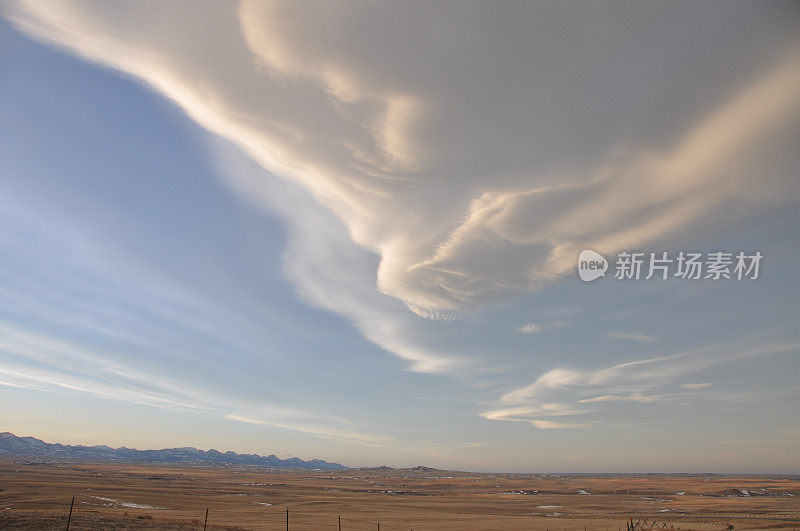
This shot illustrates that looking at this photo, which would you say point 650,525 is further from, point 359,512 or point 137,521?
point 137,521

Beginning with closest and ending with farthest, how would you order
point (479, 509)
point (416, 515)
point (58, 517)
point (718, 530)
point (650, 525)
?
point (58, 517), point (718, 530), point (650, 525), point (416, 515), point (479, 509)

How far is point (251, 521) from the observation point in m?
53.0

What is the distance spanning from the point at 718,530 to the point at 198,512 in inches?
2783

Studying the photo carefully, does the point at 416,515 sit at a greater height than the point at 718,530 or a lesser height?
lesser

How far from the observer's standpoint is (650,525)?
189 ft

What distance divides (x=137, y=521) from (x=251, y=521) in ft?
56.2

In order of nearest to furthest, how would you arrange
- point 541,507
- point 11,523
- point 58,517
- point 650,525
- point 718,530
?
1. point 11,523
2. point 58,517
3. point 718,530
4. point 650,525
5. point 541,507

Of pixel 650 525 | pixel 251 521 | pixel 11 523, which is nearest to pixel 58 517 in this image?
pixel 11 523

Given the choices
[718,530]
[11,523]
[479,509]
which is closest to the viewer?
[11,523]

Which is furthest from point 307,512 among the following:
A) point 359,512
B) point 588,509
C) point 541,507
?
point 588,509

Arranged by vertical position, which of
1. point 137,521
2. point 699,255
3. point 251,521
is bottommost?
point 251,521

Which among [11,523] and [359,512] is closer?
[11,523]

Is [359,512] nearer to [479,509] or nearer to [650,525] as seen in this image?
[479,509]

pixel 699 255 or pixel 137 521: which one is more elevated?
pixel 699 255
